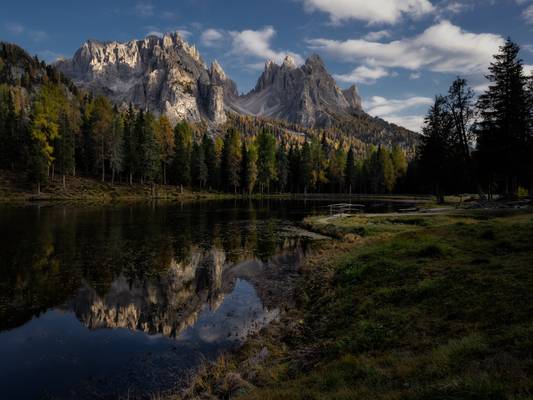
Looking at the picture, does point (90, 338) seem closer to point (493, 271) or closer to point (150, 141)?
point (493, 271)

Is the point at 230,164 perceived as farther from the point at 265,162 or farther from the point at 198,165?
the point at 265,162

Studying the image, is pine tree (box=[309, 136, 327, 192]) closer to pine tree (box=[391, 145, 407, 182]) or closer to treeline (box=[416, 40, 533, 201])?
pine tree (box=[391, 145, 407, 182])

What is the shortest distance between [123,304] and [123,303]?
0.45 feet

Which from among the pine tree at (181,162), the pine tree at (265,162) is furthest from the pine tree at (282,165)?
the pine tree at (181,162)

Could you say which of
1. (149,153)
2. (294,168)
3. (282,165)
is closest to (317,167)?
(294,168)

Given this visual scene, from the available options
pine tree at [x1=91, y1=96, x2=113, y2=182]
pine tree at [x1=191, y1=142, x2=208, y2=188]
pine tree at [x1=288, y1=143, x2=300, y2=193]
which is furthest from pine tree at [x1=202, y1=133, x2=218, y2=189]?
pine tree at [x1=288, y1=143, x2=300, y2=193]

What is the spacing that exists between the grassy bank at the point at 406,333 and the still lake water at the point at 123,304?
222 cm

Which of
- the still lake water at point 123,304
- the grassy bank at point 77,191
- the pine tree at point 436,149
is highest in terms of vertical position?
the pine tree at point 436,149

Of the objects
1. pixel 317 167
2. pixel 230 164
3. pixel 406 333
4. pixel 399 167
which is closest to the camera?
pixel 406 333

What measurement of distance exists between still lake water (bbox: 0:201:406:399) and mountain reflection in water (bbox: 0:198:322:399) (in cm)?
5

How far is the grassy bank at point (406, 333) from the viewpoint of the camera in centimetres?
765

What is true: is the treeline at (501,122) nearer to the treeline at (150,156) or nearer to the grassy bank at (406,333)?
the grassy bank at (406,333)

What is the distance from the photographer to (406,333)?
37.1 ft

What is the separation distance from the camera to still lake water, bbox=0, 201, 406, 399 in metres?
11.7
